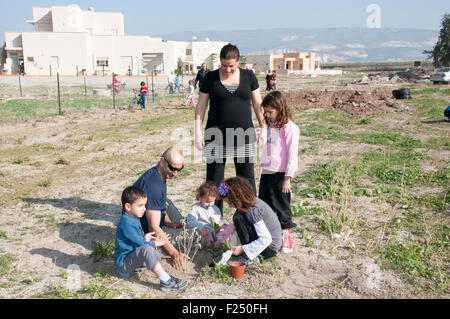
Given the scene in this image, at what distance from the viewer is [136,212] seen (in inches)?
145

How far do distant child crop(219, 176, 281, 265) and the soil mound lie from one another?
41.0 ft

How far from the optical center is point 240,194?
148 inches

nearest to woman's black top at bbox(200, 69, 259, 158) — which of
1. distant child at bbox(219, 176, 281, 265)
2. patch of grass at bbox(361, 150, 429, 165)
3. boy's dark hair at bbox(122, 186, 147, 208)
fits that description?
distant child at bbox(219, 176, 281, 265)

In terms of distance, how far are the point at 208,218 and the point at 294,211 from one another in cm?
138

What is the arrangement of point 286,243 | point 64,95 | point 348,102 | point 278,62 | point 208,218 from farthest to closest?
point 278,62 → point 64,95 → point 348,102 → point 208,218 → point 286,243

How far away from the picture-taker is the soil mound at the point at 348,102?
16.0 m

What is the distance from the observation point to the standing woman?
13.8 feet

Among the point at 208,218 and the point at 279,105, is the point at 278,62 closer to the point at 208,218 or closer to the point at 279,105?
the point at 208,218

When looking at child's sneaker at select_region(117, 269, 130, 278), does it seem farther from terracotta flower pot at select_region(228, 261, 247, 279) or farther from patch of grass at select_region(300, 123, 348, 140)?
patch of grass at select_region(300, 123, 348, 140)

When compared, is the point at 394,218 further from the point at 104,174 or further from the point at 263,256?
the point at 104,174

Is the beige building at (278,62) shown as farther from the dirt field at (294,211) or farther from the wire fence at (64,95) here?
the dirt field at (294,211)

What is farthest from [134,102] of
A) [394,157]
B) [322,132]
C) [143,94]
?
[394,157]
